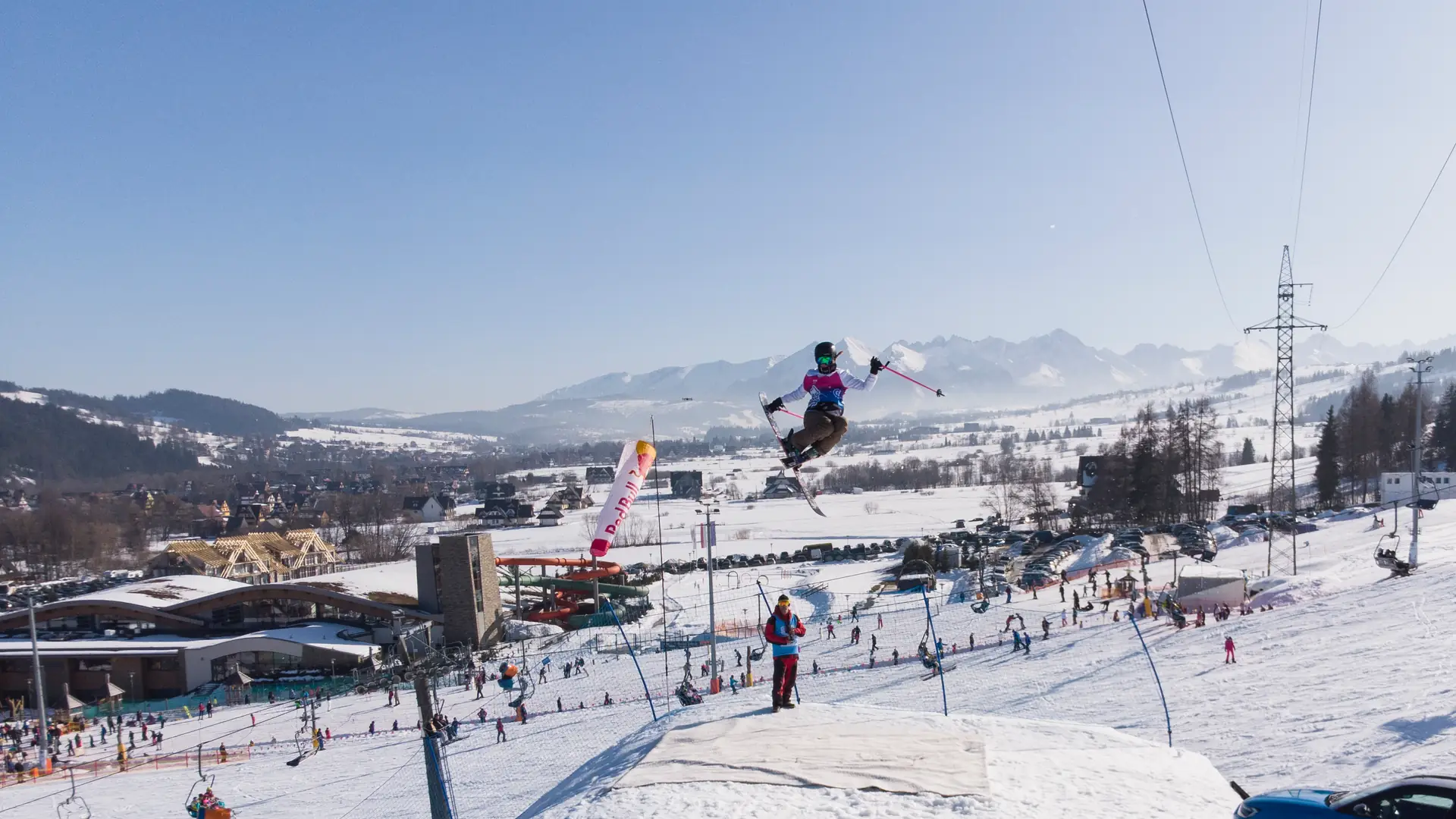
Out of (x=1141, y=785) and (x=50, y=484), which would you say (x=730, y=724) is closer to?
(x=1141, y=785)

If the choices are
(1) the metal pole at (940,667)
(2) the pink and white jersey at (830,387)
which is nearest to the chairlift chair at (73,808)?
(1) the metal pole at (940,667)

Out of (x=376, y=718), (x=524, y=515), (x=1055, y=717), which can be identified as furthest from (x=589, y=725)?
(x=524, y=515)

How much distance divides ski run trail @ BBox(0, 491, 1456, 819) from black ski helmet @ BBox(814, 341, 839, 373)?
4.97 meters

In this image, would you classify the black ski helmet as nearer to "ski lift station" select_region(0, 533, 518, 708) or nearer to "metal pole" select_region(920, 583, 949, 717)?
"metal pole" select_region(920, 583, 949, 717)

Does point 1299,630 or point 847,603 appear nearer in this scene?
point 1299,630

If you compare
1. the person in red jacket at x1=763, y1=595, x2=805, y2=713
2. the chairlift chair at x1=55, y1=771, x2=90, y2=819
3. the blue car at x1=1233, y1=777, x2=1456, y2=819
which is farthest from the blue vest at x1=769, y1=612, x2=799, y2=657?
the chairlift chair at x1=55, y1=771, x2=90, y2=819

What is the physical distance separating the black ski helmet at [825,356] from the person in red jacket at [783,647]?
3.34 m

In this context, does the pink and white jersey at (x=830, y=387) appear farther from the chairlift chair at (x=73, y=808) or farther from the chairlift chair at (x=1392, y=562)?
the chairlift chair at (x=1392, y=562)

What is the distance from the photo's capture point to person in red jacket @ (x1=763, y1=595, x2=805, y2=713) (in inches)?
472

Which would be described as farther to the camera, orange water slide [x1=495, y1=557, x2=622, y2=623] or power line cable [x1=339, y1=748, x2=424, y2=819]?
orange water slide [x1=495, y1=557, x2=622, y2=623]

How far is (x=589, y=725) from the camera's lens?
22625mm

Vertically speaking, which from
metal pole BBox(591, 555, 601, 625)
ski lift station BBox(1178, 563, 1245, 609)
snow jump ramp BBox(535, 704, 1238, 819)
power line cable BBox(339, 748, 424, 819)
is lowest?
metal pole BBox(591, 555, 601, 625)

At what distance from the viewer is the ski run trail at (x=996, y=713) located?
1041cm

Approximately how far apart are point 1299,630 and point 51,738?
40017 mm
